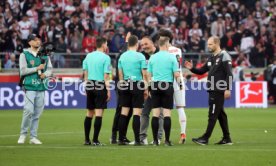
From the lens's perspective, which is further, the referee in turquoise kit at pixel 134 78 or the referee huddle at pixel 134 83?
the referee in turquoise kit at pixel 134 78

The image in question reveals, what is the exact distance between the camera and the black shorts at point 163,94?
56.7 ft

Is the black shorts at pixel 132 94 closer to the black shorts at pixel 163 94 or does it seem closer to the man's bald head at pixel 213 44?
the black shorts at pixel 163 94

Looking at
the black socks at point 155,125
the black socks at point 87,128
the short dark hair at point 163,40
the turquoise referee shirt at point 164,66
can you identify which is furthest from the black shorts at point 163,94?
the black socks at point 87,128

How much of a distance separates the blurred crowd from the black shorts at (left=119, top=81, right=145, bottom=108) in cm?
1705

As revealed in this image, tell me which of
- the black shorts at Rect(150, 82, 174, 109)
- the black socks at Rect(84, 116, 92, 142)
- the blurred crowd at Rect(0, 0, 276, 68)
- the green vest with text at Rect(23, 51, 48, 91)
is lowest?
the black socks at Rect(84, 116, 92, 142)

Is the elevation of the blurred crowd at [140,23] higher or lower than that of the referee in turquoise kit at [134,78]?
higher

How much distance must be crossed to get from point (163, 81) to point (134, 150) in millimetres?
1849

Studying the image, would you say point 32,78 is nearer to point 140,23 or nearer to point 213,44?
point 213,44

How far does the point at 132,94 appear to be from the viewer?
697 inches

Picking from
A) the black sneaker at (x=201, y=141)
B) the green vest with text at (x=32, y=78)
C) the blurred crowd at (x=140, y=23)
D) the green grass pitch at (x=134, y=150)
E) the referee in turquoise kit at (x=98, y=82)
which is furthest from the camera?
the blurred crowd at (x=140, y=23)

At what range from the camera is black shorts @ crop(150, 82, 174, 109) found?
17297mm

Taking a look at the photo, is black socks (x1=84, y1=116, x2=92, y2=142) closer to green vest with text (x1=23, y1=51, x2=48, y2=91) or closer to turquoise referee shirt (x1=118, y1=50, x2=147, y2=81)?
turquoise referee shirt (x1=118, y1=50, x2=147, y2=81)

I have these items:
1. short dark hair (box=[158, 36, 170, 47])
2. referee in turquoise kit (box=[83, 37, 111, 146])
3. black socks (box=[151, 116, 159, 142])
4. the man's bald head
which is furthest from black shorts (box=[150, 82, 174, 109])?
the man's bald head

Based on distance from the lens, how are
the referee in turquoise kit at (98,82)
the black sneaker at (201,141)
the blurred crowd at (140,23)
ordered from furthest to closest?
1. the blurred crowd at (140,23)
2. the black sneaker at (201,141)
3. the referee in turquoise kit at (98,82)
